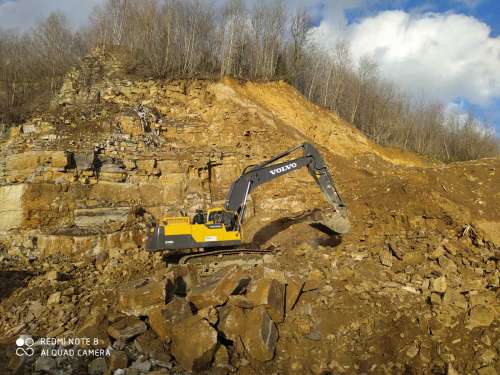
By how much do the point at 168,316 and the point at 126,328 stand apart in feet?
2.24

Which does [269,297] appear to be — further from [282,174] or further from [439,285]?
[282,174]

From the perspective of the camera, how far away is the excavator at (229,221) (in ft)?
30.7

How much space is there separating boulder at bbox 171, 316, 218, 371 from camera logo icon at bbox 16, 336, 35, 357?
89.3 inches

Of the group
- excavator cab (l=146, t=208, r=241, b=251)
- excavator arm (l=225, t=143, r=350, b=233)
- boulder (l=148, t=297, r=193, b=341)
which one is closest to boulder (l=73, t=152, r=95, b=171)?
excavator cab (l=146, t=208, r=241, b=251)

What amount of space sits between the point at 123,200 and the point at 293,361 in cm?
967

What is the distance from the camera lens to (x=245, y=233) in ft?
45.9

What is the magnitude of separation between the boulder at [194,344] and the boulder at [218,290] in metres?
0.70

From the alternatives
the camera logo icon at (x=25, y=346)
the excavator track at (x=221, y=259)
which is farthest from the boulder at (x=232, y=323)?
the excavator track at (x=221, y=259)

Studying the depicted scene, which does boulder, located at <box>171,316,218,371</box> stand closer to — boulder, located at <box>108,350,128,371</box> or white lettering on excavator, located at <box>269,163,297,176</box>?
boulder, located at <box>108,350,128,371</box>

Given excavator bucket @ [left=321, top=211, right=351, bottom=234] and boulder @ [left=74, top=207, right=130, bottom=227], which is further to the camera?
boulder @ [left=74, top=207, right=130, bottom=227]

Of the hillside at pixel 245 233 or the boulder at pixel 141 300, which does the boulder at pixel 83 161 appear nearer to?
the hillside at pixel 245 233

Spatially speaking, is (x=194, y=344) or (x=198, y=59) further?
(x=198, y=59)

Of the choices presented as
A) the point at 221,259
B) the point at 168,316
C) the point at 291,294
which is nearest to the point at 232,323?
the point at 168,316

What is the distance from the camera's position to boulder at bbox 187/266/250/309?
662 cm
